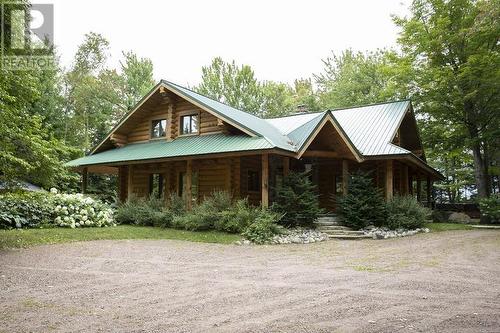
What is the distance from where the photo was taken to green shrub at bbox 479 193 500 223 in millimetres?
20156

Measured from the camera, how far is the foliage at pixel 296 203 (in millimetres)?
14117

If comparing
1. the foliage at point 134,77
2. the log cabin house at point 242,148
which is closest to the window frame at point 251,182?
the log cabin house at point 242,148

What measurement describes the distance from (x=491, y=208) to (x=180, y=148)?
54.2 feet

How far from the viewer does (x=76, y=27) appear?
3294 cm

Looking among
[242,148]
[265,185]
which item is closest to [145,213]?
[242,148]

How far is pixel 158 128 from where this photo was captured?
67.7 feet

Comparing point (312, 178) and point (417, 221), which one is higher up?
point (312, 178)

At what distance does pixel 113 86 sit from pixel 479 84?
29422mm

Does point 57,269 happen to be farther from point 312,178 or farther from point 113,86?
point 113,86

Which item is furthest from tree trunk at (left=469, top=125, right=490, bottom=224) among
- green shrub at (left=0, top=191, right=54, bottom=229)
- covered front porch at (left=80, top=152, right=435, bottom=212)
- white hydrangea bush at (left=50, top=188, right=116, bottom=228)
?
green shrub at (left=0, top=191, right=54, bottom=229)

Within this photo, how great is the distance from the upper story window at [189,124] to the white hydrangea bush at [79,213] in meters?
5.54

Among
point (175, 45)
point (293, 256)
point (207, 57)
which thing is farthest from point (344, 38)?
point (293, 256)

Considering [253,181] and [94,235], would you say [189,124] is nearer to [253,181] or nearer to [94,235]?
[253,181]

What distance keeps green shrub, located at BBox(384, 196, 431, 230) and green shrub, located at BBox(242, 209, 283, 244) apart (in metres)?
5.00
